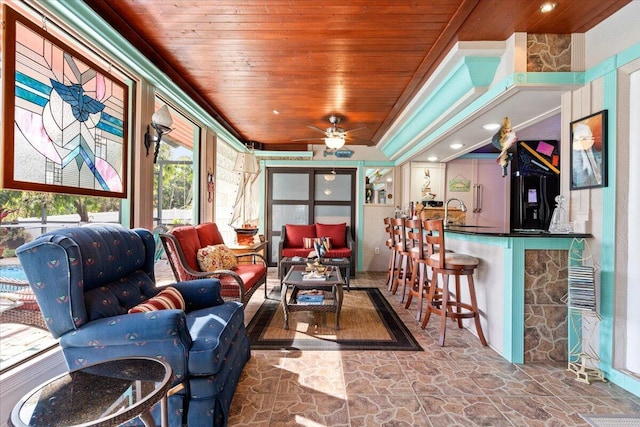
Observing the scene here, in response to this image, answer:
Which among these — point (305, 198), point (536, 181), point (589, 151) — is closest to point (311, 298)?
point (589, 151)

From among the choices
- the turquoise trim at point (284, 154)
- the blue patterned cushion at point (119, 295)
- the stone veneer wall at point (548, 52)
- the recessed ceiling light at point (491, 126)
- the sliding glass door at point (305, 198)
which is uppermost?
the stone veneer wall at point (548, 52)

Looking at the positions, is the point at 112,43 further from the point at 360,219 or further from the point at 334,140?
the point at 360,219

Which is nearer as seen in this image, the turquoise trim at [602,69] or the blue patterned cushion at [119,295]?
the blue patterned cushion at [119,295]

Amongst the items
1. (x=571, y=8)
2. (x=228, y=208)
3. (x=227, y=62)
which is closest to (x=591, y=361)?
(x=571, y=8)

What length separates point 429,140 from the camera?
4027 mm

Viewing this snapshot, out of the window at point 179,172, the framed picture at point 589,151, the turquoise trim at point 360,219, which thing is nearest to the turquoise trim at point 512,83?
the framed picture at point 589,151

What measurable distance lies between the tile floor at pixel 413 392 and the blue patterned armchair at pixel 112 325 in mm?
323

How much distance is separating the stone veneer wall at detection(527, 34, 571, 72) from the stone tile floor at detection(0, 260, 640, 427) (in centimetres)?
234

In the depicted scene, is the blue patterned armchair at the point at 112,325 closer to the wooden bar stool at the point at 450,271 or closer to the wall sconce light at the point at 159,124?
the wall sconce light at the point at 159,124

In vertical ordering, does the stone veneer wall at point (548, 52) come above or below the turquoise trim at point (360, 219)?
above

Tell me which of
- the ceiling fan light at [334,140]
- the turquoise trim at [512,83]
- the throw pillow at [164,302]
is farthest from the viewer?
the ceiling fan light at [334,140]

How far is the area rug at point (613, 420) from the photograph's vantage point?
5.47ft

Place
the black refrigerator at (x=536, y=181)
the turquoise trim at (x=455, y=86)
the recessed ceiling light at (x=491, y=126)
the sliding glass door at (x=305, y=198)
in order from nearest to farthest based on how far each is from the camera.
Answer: the turquoise trim at (x=455, y=86)
the recessed ceiling light at (x=491, y=126)
the black refrigerator at (x=536, y=181)
the sliding glass door at (x=305, y=198)

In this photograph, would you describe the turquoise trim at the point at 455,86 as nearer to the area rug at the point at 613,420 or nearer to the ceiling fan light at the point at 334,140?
the ceiling fan light at the point at 334,140
